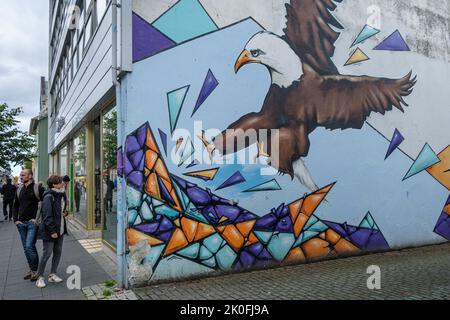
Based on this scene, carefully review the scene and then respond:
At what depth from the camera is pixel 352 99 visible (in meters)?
8.76

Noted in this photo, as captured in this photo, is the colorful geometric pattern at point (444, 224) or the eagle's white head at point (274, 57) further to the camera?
the colorful geometric pattern at point (444, 224)

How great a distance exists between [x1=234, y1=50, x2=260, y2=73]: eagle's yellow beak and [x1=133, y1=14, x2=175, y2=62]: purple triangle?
4.25 ft

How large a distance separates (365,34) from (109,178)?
6.17m

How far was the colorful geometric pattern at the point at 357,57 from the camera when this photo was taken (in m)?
8.83

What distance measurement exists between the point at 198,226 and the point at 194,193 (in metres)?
0.52

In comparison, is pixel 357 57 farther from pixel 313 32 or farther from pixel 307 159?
pixel 307 159

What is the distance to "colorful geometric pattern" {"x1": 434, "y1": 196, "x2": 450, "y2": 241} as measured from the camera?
10234mm

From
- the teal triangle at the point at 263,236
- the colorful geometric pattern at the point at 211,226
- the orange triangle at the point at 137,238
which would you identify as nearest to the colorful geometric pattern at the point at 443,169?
the colorful geometric pattern at the point at 211,226

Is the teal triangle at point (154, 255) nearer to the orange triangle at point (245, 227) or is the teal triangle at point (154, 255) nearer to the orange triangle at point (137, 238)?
the orange triangle at point (137, 238)

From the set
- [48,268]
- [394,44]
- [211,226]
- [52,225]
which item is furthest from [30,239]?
[394,44]

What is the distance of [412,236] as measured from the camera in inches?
380

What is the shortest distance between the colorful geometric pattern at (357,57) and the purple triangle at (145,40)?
409 cm

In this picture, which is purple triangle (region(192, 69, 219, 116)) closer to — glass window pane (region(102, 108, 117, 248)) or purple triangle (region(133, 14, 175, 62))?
purple triangle (region(133, 14, 175, 62))
